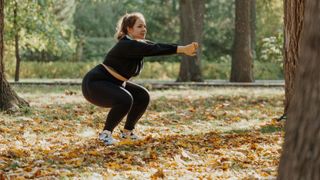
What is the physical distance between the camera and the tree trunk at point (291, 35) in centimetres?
914

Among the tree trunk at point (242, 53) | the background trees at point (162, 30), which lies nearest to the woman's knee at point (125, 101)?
the tree trunk at point (242, 53)

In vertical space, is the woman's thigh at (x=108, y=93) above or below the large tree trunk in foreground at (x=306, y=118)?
below

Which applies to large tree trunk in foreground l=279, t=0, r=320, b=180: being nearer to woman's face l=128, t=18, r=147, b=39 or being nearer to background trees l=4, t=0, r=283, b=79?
woman's face l=128, t=18, r=147, b=39

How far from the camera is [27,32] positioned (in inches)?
1043

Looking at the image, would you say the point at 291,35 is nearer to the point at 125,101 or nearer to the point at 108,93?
the point at 125,101

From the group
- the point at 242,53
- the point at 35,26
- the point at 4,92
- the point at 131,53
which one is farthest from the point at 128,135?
the point at 35,26

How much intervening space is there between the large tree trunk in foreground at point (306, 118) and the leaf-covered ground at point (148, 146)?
6.75ft

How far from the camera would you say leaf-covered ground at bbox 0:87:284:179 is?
571 cm

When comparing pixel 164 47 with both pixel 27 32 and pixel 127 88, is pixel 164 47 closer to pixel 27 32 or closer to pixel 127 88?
pixel 127 88

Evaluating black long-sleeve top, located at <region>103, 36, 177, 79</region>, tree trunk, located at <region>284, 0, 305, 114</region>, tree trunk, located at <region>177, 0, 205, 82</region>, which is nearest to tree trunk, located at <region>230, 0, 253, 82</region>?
tree trunk, located at <region>177, 0, 205, 82</region>

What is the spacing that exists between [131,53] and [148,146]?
109cm

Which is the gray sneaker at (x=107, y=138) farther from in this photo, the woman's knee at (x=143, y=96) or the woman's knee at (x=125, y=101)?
the woman's knee at (x=143, y=96)

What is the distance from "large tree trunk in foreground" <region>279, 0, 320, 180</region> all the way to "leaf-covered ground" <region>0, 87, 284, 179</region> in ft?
6.75

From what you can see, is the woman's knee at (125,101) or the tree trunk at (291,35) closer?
the woman's knee at (125,101)
